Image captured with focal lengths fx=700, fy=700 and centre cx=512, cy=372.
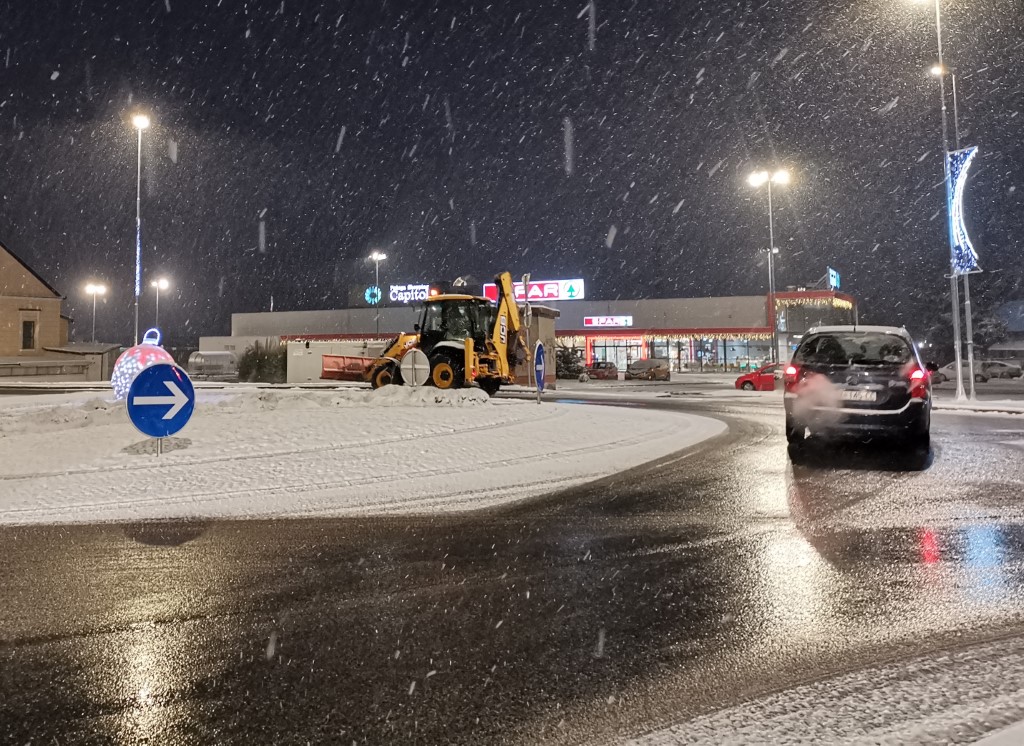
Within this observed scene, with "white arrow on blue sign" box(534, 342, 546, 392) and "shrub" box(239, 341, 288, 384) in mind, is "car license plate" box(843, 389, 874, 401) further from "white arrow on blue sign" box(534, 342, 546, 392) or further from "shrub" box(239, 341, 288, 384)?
"shrub" box(239, 341, 288, 384)

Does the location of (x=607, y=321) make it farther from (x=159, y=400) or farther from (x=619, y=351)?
(x=159, y=400)

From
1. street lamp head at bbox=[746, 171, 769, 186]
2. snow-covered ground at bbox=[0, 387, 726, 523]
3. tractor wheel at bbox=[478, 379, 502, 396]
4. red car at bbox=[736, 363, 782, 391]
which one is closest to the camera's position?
snow-covered ground at bbox=[0, 387, 726, 523]

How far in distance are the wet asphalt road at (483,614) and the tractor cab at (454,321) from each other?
1370cm

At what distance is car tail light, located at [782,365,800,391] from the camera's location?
30.8ft

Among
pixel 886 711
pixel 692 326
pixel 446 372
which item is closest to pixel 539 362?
pixel 446 372

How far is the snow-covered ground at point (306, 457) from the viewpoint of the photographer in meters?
6.84

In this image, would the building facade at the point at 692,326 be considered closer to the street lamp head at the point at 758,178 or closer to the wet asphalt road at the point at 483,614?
the street lamp head at the point at 758,178

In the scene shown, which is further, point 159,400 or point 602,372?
point 602,372

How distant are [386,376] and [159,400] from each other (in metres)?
13.9

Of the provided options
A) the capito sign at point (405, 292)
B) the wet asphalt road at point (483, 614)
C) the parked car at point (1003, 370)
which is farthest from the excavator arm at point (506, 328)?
the capito sign at point (405, 292)

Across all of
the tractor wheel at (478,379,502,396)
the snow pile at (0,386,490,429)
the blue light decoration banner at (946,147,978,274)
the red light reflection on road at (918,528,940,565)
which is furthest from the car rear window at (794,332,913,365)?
the blue light decoration banner at (946,147,978,274)

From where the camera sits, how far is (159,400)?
852 centimetres

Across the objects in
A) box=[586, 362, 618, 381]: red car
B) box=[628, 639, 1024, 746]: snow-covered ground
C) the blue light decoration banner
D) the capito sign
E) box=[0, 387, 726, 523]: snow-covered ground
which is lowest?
box=[628, 639, 1024, 746]: snow-covered ground

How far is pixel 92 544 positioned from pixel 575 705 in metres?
4.34
